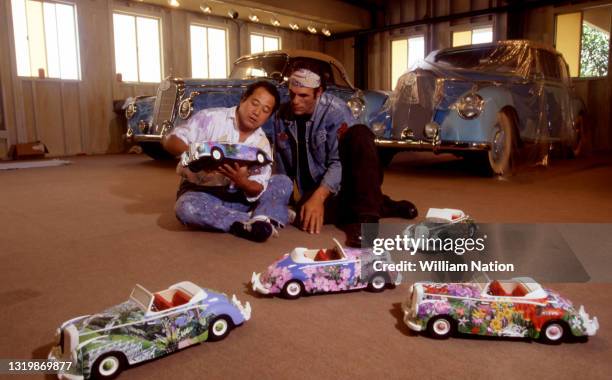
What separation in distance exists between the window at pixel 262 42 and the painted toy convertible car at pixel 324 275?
9752 millimetres

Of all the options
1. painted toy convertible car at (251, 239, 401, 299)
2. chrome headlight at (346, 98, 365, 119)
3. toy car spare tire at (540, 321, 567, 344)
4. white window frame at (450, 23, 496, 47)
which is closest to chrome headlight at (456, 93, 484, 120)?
chrome headlight at (346, 98, 365, 119)

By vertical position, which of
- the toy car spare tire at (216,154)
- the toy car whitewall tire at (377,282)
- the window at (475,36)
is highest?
the window at (475,36)

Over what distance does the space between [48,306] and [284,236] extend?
127 cm

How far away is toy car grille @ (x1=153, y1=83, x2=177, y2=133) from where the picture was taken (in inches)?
223

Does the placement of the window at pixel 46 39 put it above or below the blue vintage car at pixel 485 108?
above

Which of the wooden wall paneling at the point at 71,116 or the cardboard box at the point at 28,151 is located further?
the wooden wall paneling at the point at 71,116

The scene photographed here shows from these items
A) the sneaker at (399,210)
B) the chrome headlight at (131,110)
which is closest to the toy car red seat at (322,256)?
the sneaker at (399,210)

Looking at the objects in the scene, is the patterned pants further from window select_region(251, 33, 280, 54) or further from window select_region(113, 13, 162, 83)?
window select_region(251, 33, 280, 54)

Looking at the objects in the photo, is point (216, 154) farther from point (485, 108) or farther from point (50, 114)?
point (50, 114)

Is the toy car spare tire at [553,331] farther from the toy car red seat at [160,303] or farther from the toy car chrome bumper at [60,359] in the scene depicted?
the toy car chrome bumper at [60,359]

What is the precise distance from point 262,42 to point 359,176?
934 cm

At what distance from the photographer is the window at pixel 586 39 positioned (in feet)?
29.0

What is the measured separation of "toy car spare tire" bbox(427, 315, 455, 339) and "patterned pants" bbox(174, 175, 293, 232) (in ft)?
4.76

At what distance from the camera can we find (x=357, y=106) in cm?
546
